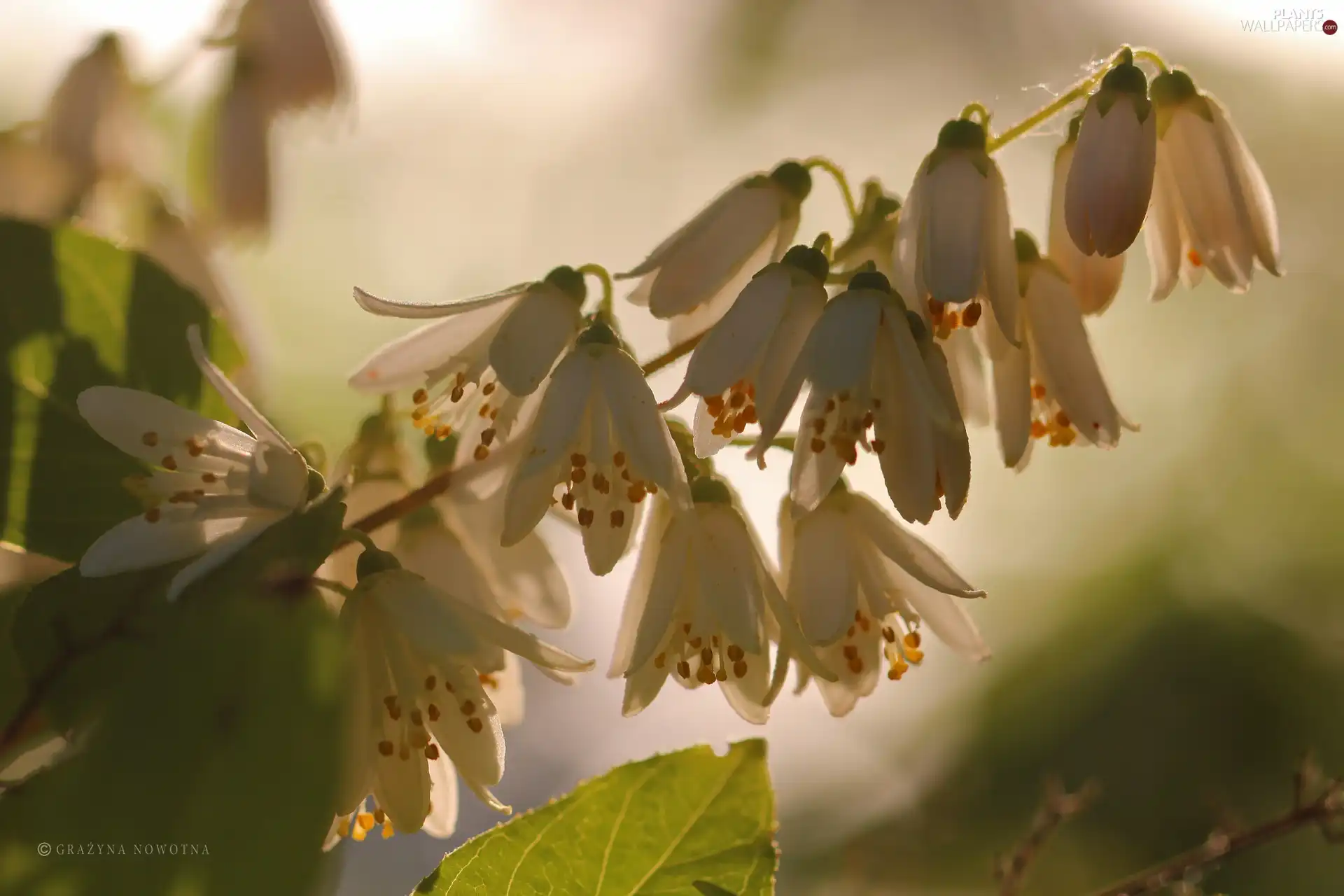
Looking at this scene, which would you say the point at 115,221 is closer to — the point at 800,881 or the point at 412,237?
the point at 800,881

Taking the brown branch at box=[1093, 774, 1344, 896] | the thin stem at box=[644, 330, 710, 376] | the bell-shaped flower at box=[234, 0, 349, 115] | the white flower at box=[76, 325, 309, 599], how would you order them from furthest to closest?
the bell-shaped flower at box=[234, 0, 349, 115], the thin stem at box=[644, 330, 710, 376], the brown branch at box=[1093, 774, 1344, 896], the white flower at box=[76, 325, 309, 599]

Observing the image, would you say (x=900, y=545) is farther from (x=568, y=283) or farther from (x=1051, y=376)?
(x=568, y=283)

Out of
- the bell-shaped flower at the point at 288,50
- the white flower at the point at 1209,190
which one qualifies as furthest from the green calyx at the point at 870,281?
the bell-shaped flower at the point at 288,50

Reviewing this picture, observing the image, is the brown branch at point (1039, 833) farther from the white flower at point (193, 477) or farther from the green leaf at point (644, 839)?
the white flower at point (193, 477)

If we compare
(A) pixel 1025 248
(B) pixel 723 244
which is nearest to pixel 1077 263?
(A) pixel 1025 248

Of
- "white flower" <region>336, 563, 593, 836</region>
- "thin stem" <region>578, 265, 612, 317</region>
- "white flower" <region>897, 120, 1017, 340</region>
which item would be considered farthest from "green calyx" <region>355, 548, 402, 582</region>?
"white flower" <region>897, 120, 1017, 340</region>

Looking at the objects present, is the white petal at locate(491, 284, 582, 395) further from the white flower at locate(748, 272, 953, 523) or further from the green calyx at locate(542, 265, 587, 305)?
the white flower at locate(748, 272, 953, 523)
